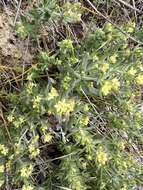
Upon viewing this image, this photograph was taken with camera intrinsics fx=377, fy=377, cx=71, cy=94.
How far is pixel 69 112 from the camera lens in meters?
2.47

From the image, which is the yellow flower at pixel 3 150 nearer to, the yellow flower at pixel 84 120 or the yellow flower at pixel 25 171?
the yellow flower at pixel 25 171

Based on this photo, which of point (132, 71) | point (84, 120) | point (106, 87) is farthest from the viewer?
point (84, 120)

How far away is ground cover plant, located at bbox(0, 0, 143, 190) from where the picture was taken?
2369 millimetres

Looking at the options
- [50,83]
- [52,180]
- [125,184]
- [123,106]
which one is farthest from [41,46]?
[125,184]

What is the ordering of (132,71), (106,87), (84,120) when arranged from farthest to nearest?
(84,120) < (132,71) < (106,87)

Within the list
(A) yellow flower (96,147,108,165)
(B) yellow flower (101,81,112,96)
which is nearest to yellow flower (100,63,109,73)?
(B) yellow flower (101,81,112,96)

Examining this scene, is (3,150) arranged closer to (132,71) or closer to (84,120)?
(84,120)

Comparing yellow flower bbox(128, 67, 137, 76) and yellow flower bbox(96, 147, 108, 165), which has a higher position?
yellow flower bbox(128, 67, 137, 76)

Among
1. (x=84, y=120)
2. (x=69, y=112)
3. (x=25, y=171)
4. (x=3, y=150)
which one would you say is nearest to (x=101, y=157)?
(x=84, y=120)

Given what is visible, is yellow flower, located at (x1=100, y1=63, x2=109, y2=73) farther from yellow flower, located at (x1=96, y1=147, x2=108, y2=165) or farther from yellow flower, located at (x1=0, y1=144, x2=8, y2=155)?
yellow flower, located at (x1=0, y1=144, x2=8, y2=155)

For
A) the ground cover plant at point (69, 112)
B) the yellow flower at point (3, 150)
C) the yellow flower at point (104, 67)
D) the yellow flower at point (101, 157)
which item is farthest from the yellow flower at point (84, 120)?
the yellow flower at point (3, 150)

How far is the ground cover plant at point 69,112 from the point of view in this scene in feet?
7.77

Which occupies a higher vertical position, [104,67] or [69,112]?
[104,67]

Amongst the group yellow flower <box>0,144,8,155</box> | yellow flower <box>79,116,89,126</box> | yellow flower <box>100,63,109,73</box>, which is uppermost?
yellow flower <box>100,63,109,73</box>
